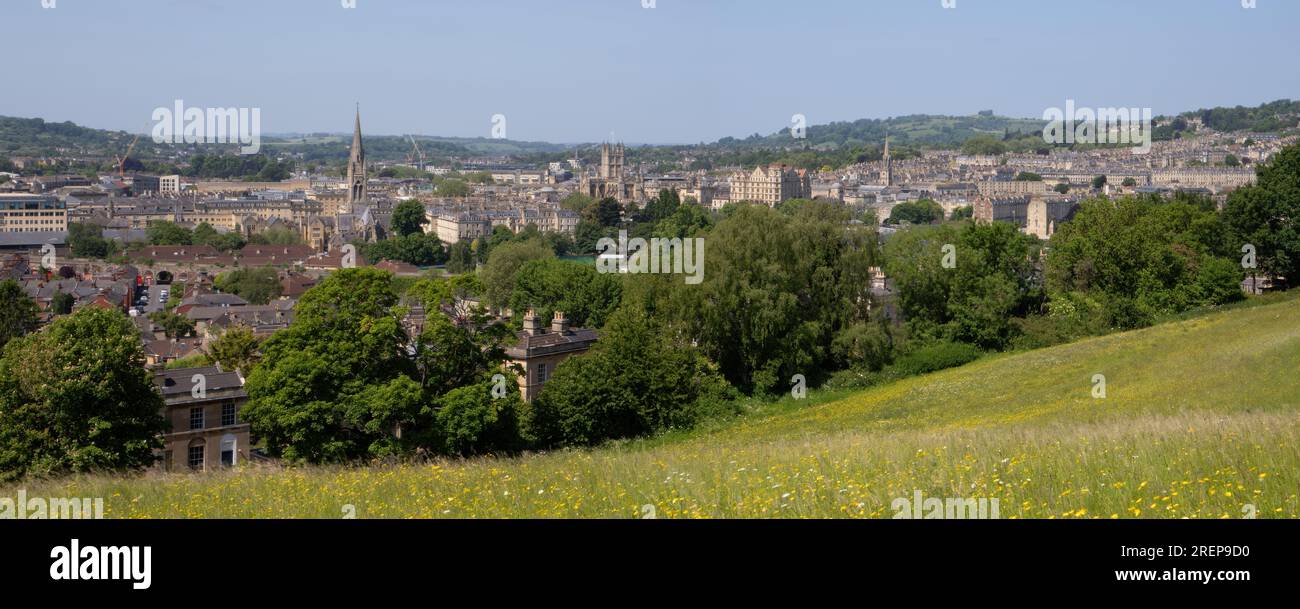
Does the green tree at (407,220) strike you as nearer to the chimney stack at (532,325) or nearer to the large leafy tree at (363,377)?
the chimney stack at (532,325)

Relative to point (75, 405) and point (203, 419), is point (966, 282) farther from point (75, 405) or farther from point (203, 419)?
point (75, 405)

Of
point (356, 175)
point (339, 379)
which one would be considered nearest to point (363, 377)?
point (339, 379)

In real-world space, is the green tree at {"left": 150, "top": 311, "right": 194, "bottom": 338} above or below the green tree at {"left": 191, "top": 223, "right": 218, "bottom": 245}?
below

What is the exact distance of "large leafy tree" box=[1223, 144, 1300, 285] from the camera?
42344mm

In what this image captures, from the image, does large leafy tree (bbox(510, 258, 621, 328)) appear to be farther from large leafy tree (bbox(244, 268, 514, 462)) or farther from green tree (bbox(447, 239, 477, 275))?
green tree (bbox(447, 239, 477, 275))

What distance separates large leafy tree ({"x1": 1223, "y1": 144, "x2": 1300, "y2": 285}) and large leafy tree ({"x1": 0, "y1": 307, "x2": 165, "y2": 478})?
1442 inches

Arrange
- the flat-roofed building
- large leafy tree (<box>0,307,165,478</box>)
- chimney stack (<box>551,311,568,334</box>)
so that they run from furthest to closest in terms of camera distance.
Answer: the flat-roofed building → chimney stack (<box>551,311,568,334</box>) → large leafy tree (<box>0,307,165,478</box>)

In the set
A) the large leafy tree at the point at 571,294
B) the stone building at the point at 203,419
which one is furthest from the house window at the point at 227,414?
the large leafy tree at the point at 571,294

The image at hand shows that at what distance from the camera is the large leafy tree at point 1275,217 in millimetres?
42344

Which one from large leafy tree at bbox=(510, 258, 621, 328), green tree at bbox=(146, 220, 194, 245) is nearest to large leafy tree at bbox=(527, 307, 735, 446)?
large leafy tree at bbox=(510, 258, 621, 328)
